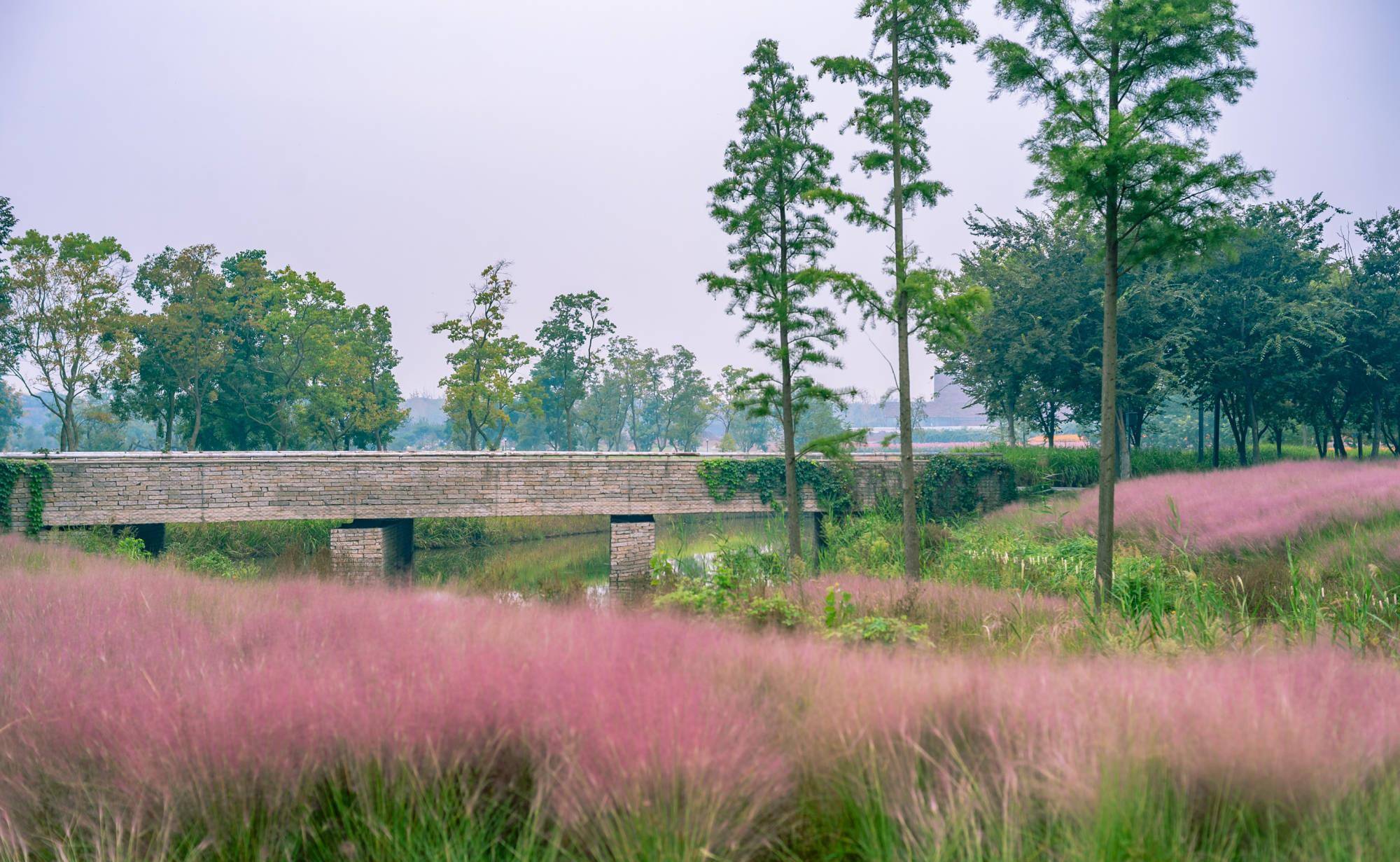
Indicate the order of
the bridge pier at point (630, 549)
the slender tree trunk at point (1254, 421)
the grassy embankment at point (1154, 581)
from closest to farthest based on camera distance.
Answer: the grassy embankment at point (1154, 581) < the bridge pier at point (630, 549) < the slender tree trunk at point (1254, 421)

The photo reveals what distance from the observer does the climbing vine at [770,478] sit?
2022 cm

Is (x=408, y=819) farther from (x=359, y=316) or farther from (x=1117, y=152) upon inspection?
(x=359, y=316)

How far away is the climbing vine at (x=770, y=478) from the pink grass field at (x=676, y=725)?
16447mm

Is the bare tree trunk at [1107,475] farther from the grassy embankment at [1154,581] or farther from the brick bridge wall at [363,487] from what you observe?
the brick bridge wall at [363,487]

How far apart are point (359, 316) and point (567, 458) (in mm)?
21207

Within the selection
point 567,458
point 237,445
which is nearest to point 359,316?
point 237,445

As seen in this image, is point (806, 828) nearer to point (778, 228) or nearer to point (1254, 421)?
point (778, 228)

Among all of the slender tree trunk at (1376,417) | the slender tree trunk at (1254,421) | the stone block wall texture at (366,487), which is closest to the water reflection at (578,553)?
the stone block wall texture at (366,487)

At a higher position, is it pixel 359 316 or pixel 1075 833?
pixel 359 316

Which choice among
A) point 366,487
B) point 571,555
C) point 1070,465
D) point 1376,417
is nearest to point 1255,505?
point 1070,465

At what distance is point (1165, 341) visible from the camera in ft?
68.8

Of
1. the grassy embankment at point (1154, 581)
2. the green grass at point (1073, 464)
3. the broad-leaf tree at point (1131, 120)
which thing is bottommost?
the grassy embankment at point (1154, 581)

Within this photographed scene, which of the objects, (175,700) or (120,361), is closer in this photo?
(175,700)

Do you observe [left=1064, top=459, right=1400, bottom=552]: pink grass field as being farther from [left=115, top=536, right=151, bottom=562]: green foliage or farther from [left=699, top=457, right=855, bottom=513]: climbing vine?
[left=115, top=536, right=151, bottom=562]: green foliage
